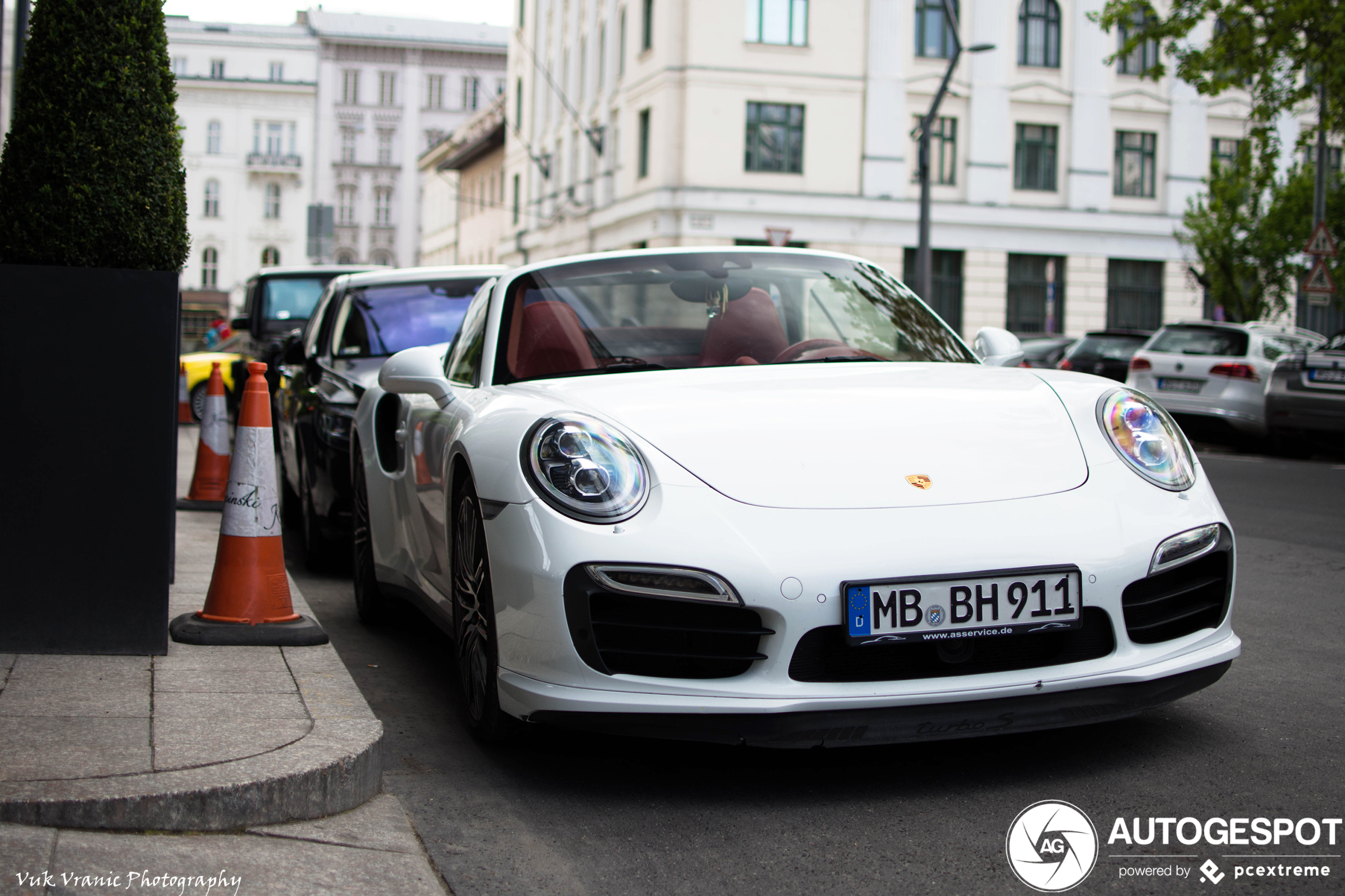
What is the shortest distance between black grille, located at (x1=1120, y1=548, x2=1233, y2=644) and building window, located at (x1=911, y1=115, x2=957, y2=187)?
113 ft

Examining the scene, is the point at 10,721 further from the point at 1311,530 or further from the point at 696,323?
the point at 1311,530

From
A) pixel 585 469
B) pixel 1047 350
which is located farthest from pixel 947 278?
pixel 585 469

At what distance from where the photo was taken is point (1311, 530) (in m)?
8.42

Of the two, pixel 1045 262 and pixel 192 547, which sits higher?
pixel 1045 262

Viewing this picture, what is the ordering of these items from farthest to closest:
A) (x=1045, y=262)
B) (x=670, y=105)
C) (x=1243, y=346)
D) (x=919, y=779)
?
1. (x=1045, y=262)
2. (x=670, y=105)
3. (x=1243, y=346)
4. (x=919, y=779)

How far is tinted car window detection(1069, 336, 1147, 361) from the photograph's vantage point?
787 inches

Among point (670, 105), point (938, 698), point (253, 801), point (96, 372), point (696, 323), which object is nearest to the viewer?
point (253, 801)

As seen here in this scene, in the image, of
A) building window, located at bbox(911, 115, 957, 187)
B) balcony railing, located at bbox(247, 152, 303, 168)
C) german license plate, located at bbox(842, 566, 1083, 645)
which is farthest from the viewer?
balcony railing, located at bbox(247, 152, 303, 168)

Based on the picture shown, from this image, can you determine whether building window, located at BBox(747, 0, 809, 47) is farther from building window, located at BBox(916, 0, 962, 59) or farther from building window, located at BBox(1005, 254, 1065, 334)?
building window, located at BBox(1005, 254, 1065, 334)

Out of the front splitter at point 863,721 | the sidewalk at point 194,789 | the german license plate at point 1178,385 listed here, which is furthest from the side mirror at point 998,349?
the german license plate at point 1178,385

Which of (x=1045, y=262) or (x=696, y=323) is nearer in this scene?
(x=696, y=323)

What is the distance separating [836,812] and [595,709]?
0.55 m

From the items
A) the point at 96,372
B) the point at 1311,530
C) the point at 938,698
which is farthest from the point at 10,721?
the point at 1311,530

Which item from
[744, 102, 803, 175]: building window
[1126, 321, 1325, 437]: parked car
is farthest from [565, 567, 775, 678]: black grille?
[744, 102, 803, 175]: building window
